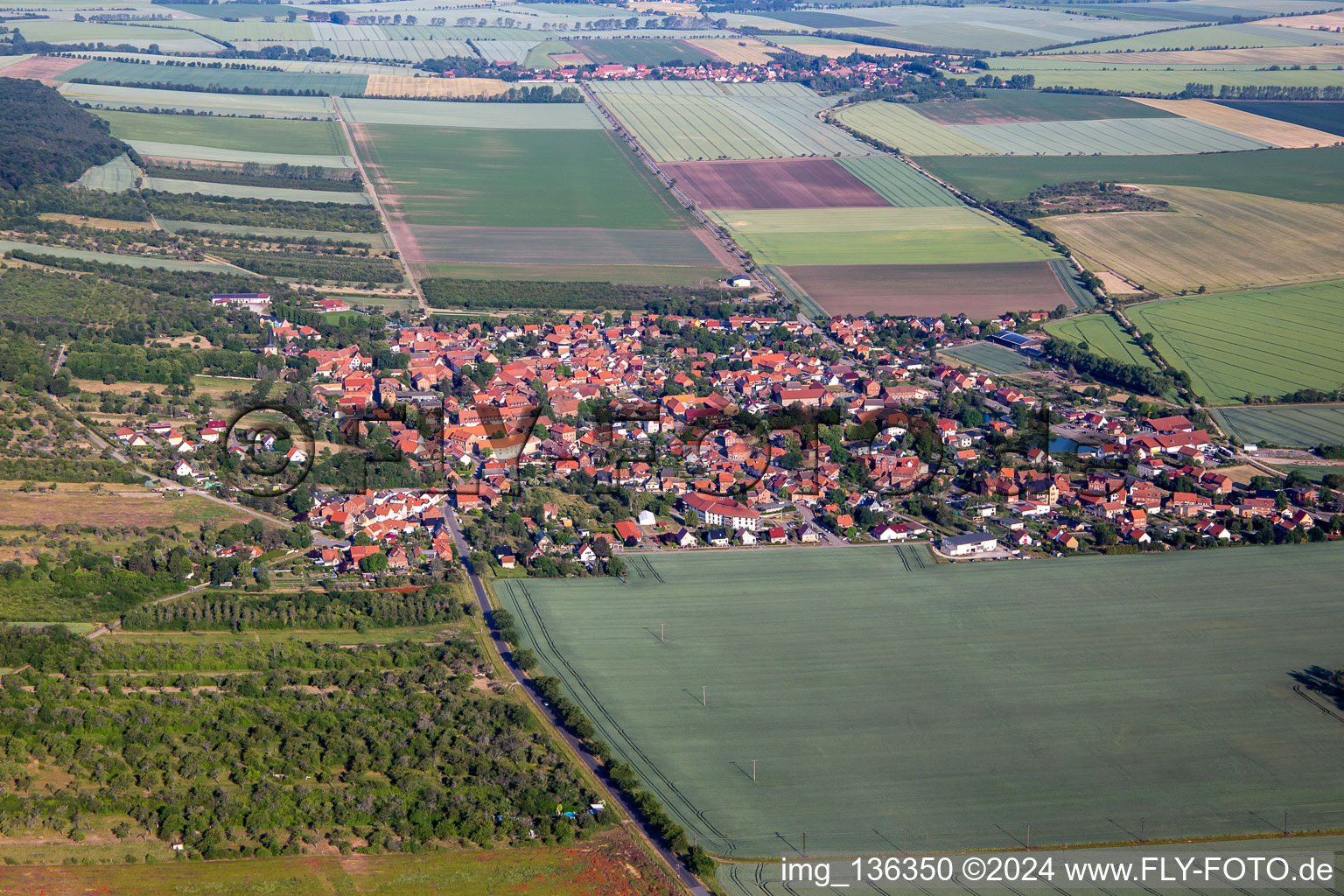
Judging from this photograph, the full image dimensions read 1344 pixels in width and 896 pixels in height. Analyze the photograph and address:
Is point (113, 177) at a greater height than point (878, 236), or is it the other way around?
point (878, 236)

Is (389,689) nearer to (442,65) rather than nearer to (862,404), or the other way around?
(862,404)

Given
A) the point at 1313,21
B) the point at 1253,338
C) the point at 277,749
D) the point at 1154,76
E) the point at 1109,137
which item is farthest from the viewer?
the point at 1313,21

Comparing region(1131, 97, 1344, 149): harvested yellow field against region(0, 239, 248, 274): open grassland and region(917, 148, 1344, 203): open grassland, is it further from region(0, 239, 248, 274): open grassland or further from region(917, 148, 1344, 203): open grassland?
region(0, 239, 248, 274): open grassland

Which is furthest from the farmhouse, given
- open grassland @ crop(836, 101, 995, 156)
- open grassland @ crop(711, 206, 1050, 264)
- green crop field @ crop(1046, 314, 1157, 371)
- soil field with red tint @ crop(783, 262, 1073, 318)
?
open grassland @ crop(836, 101, 995, 156)

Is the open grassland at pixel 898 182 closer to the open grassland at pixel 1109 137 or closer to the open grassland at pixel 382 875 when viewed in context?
the open grassland at pixel 1109 137

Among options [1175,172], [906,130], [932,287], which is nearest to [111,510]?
[932,287]

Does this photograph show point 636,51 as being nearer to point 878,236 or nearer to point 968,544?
point 878,236
